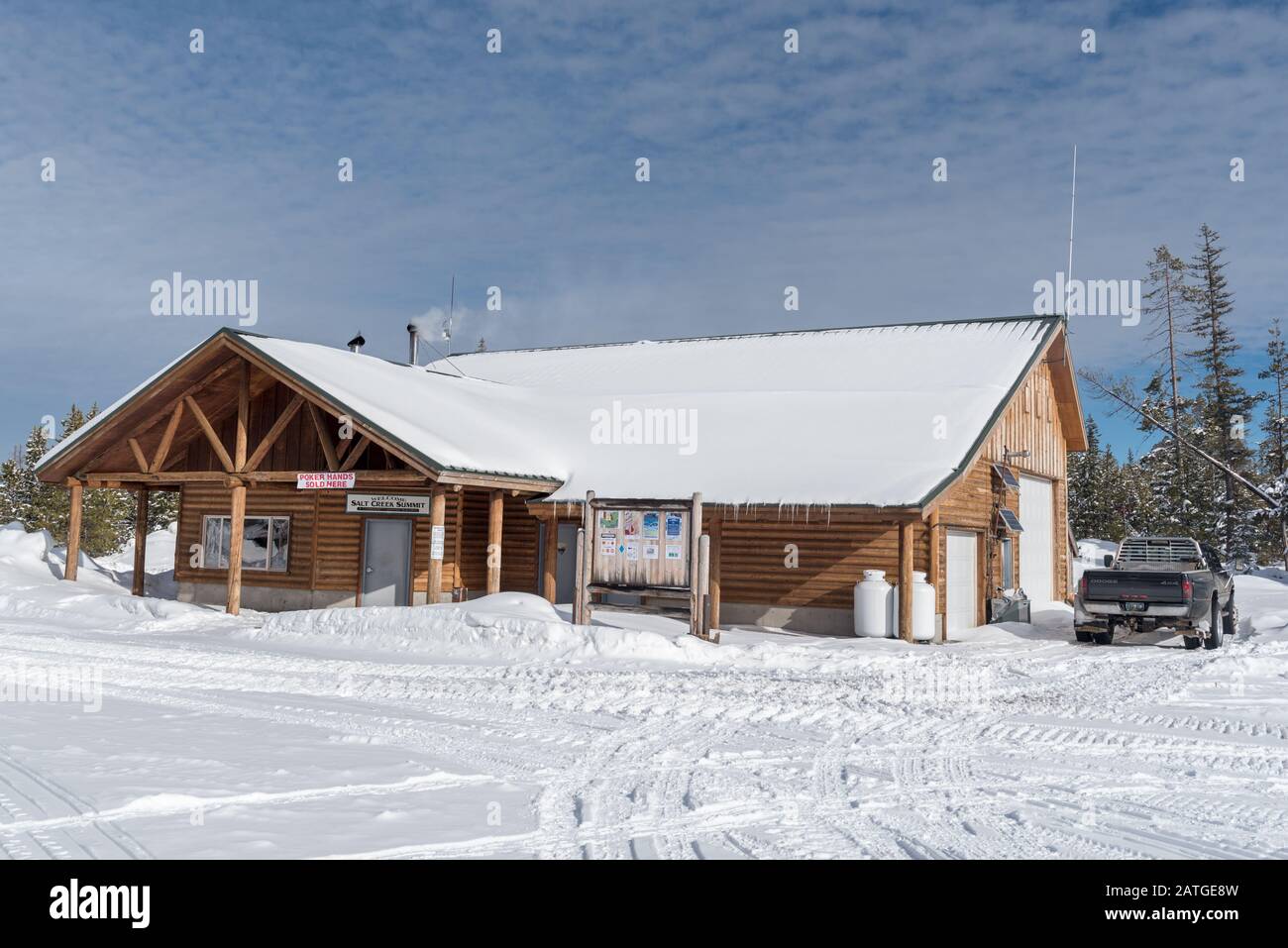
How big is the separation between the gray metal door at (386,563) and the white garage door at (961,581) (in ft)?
36.6

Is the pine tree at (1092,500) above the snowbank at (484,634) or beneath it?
above

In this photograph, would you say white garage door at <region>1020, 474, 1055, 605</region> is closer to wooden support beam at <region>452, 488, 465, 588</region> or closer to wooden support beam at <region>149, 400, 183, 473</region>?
wooden support beam at <region>452, 488, 465, 588</region>

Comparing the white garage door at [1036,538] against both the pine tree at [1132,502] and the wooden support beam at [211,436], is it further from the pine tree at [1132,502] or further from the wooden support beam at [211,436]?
the pine tree at [1132,502]

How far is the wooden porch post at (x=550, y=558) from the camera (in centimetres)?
1948

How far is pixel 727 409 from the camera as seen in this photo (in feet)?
77.8

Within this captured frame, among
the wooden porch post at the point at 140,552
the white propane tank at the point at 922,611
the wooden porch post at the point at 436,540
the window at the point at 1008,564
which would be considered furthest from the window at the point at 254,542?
the window at the point at 1008,564

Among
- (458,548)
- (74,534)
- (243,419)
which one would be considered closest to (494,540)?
(458,548)

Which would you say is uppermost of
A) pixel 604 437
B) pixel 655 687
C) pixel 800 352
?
pixel 800 352

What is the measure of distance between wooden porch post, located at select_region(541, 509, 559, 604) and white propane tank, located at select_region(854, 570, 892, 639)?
18.1 feet

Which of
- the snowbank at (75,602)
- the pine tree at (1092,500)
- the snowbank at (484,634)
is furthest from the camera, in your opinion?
the pine tree at (1092,500)
